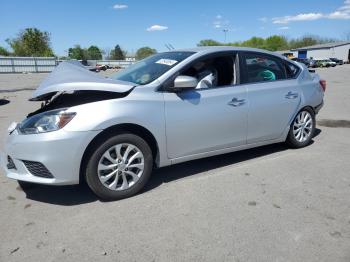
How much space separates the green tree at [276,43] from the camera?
106812 mm

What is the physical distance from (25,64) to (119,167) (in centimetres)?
4563

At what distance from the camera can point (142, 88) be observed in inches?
149

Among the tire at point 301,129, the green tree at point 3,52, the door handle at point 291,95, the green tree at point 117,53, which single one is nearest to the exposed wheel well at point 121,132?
the door handle at point 291,95

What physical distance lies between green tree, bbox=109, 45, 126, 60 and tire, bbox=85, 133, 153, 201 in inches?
3662

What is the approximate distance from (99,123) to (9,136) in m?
1.07

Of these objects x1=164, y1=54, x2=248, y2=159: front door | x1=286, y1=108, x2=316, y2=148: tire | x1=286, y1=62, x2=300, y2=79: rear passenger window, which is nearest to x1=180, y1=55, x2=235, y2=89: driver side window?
x1=164, y1=54, x2=248, y2=159: front door

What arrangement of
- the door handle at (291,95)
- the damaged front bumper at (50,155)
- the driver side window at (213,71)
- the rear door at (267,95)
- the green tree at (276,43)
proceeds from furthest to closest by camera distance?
1. the green tree at (276,43)
2. the door handle at (291,95)
3. the rear door at (267,95)
4. the driver side window at (213,71)
5. the damaged front bumper at (50,155)

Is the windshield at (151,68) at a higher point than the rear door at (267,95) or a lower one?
higher

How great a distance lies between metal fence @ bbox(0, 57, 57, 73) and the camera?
42.4 meters

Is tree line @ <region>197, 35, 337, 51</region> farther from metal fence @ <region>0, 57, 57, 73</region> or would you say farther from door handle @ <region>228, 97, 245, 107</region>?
door handle @ <region>228, 97, 245, 107</region>

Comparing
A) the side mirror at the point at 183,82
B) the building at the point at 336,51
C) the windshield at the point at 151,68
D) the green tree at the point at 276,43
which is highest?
the green tree at the point at 276,43

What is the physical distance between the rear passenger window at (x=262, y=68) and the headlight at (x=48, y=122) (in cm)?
241

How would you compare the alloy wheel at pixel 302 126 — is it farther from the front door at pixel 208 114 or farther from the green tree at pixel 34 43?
the green tree at pixel 34 43

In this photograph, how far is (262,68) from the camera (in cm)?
490
